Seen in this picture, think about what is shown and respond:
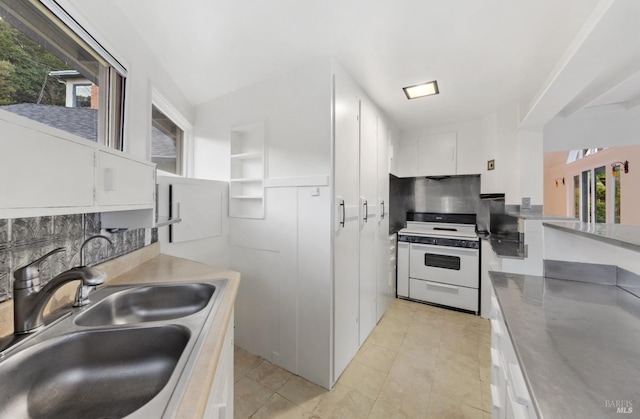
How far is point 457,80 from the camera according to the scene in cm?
212

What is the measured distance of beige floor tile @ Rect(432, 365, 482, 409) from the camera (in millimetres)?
1683

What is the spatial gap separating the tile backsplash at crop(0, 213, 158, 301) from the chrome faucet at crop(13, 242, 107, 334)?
2.7 inches

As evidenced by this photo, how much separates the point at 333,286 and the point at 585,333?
4.18 feet

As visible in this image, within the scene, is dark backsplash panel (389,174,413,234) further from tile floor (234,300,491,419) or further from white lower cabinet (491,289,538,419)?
white lower cabinet (491,289,538,419)

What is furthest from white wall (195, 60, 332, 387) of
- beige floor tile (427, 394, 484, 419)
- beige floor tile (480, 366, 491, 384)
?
beige floor tile (480, 366, 491, 384)

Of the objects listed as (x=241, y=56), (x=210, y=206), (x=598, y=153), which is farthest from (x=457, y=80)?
(x=598, y=153)

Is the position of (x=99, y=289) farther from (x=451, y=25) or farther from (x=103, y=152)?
(x=451, y=25)

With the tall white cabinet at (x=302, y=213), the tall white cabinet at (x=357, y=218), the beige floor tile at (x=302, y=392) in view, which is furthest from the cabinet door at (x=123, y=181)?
the beige floor tile at (x=302, y=392)

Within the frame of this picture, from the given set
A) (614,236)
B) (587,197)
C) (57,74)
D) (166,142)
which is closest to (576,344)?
(614,236)

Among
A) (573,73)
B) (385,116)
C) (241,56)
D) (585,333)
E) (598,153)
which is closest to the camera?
(585,333)

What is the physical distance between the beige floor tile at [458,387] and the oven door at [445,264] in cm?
130

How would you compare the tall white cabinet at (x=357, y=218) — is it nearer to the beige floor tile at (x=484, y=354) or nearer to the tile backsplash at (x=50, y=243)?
the beige floor tile at (x=484, y=354)

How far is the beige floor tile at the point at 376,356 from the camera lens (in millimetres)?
2039

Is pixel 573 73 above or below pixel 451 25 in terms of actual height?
below
